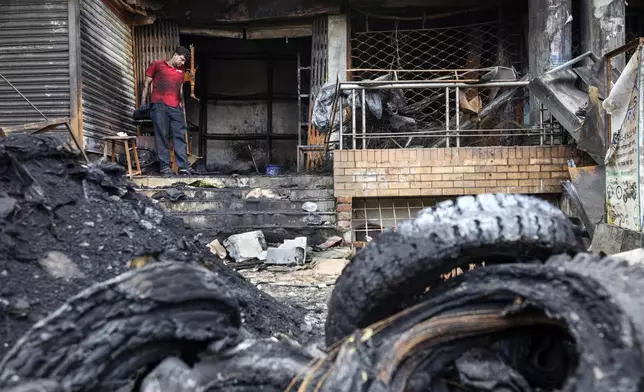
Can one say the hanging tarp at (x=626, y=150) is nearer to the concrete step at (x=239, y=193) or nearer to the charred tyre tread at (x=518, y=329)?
the charred tyre tread at (x=518, y=329)

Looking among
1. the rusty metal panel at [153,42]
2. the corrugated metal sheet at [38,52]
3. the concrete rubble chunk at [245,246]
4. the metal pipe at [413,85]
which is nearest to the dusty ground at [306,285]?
the concrete rubble chunk at [245,246]

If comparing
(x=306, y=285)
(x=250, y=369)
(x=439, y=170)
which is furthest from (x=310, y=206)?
(x=250, y=369)

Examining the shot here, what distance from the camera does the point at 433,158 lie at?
5801 mm

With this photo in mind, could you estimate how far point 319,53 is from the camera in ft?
Answer: 28.2

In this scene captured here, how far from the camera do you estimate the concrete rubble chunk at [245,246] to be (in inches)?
204

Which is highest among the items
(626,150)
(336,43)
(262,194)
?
(336,43)

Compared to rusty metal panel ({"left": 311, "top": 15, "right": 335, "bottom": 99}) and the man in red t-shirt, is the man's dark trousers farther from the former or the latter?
rusty metal panel ({"left": 311, "top": 15, "right": 335, "bottom": 99})

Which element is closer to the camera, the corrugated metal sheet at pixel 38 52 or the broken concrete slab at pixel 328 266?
the broken concrete slab at pixel 328 266

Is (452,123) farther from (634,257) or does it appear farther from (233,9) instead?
(634,257)

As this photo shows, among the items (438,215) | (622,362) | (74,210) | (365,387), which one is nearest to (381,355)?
(365,387)

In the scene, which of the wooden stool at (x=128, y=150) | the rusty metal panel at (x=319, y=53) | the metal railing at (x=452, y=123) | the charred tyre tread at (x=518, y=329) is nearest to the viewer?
the charred tyre tread at (x=518, y=329)

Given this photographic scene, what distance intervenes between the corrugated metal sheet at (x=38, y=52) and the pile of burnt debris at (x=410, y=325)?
6248 millimetres

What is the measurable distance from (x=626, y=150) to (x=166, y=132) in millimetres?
6051

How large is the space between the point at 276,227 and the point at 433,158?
6.60 feet
